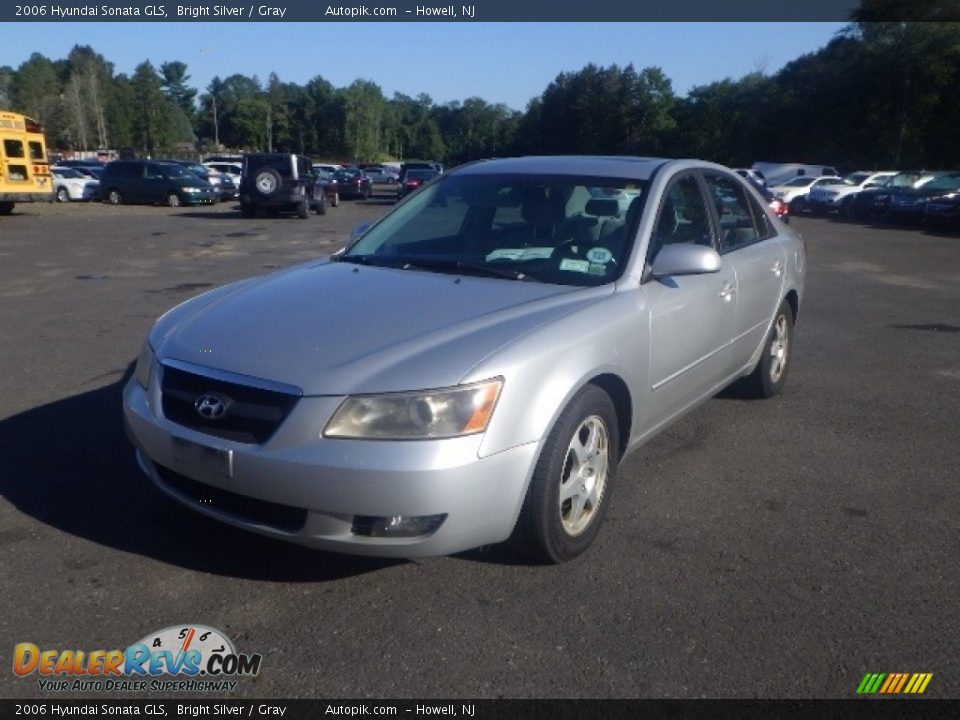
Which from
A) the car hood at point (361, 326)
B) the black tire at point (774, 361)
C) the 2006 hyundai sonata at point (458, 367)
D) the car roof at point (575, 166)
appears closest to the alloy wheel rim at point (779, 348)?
the black tire at point (774, 361)

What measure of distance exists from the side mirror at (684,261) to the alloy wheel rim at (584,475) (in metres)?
0.84

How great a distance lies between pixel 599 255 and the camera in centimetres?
427

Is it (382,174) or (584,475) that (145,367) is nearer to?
(584,475)

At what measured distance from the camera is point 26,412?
5.55 meters

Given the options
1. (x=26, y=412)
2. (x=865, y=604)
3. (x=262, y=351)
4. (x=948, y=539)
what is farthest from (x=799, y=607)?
(x=26, y=412)

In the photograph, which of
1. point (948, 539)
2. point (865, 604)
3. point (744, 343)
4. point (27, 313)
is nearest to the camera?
point (865, 604)

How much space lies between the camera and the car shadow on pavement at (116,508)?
3.62m

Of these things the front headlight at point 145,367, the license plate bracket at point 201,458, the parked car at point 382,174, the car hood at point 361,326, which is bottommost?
the parked car at point 382,174

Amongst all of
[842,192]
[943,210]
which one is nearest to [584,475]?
[943,210]

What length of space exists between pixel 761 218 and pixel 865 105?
47058mm

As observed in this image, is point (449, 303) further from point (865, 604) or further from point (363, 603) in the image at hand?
point (865, 604)

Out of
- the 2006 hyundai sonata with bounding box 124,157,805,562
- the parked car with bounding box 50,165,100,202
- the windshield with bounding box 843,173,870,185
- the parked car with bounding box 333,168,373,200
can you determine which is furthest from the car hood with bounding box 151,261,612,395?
the parked car with bounding box 333,168,373,200

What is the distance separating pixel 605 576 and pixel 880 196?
28470mm
